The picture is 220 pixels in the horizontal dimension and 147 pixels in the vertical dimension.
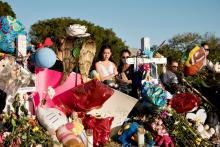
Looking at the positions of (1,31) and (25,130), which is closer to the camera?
(25,130)

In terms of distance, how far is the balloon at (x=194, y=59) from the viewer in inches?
266

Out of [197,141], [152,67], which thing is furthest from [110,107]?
[197,141]

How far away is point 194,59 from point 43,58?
272 centimetres

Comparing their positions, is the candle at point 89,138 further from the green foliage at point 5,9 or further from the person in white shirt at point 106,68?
the green foliage at point 5,9

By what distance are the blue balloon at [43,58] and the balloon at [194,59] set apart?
2506mm

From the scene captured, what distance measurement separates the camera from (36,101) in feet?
17.2

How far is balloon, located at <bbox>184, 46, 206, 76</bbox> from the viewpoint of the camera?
6766 millimetres

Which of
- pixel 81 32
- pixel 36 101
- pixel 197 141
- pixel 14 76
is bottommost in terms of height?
pixel 197 141

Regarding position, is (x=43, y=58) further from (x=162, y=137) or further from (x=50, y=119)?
(x=162, y=137)

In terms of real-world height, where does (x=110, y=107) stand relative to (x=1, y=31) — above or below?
below

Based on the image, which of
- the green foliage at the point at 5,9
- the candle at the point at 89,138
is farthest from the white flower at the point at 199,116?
the green foliage at the point at 5,9

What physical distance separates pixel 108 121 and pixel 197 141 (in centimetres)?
153

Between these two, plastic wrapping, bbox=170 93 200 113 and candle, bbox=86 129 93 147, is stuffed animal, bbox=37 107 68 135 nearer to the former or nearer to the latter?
candle, bbox=86 129 93 147

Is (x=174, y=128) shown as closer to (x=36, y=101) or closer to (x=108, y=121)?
(x=108, y=121)
